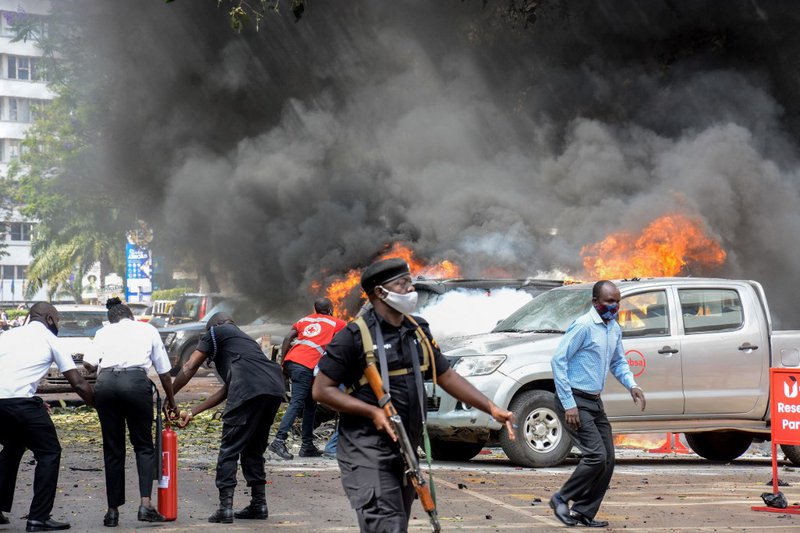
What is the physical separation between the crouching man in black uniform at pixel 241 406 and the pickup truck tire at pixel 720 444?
225 inches

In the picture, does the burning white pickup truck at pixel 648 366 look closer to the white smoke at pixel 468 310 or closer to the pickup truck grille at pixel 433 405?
the pickup truck grille at pixel 433 405

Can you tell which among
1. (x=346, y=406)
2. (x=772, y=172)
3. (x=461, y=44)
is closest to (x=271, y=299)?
(x=461, y=44)

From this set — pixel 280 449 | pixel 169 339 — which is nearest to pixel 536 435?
pixel 280 449

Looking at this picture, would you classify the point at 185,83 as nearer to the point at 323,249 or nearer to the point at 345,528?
the point at 323,249

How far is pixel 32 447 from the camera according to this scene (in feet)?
24.5

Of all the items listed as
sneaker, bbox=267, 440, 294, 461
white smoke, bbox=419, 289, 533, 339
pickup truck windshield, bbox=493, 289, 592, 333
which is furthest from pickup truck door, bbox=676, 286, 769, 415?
sneaker, bbox=267, 440, 294, 461

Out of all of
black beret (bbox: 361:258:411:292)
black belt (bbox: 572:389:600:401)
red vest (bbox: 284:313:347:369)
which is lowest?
black belt (bbox: 572:389:600:401)

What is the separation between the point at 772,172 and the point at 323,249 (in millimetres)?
9656

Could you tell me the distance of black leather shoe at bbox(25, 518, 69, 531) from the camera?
7.29m

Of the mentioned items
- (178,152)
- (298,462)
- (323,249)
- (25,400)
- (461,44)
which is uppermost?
(461,44)

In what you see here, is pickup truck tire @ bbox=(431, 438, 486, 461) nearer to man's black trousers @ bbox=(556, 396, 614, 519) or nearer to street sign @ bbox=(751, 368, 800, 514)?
street sign @ bbox=(751, 368, 800, 514)

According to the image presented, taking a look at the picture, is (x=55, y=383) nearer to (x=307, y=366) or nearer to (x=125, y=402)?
(x=307, y=366)

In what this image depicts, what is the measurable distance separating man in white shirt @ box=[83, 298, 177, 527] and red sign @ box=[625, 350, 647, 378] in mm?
4530

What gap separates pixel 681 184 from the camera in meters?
21.6
